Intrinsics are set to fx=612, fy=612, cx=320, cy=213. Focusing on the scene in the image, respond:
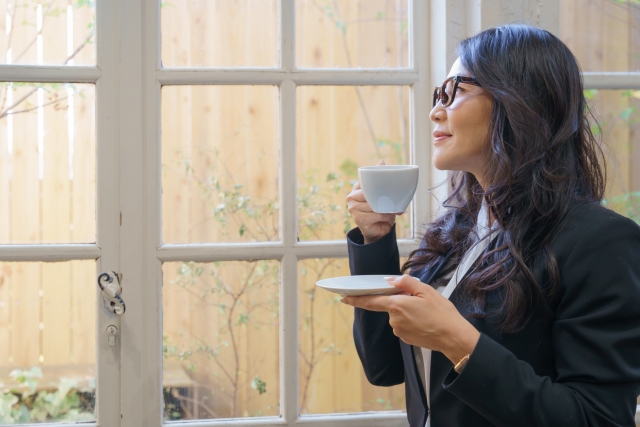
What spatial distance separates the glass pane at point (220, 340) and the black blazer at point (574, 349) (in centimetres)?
73

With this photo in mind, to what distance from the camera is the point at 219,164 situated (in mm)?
1638

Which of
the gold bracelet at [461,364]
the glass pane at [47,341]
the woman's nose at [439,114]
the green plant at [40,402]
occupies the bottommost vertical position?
the green plant at [40,402]

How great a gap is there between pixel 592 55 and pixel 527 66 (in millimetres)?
742

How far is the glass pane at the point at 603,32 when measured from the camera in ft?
5.47

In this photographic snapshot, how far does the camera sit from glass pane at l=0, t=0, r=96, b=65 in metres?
1.57

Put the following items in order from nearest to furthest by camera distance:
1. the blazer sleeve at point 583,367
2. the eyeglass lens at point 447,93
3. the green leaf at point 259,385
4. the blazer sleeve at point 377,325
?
the blazer sleeve at point 583,367 < the eyeglass lens at point 447,93 < the blazer sleeve at point 377,325 < the green leaf at point 259,385

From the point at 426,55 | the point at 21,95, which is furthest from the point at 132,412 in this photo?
the point at 426,55

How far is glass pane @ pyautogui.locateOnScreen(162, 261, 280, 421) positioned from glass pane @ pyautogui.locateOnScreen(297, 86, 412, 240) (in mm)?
203

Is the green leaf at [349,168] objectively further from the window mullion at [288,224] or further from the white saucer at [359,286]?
the white saucer at [359,286]

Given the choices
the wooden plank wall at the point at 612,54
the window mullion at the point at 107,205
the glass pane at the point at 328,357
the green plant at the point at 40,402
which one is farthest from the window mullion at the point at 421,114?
the green plant at the point at 40,402

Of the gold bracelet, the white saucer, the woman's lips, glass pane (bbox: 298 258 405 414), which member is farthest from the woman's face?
glass pane (bbox: 298 258 405 414)

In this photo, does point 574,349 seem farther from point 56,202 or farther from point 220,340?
point 56,202

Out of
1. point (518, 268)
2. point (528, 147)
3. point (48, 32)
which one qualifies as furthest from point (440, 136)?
point (48, 32)

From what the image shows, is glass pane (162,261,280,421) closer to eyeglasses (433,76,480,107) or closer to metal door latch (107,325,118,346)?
metal door latch (107,325,118,346)
